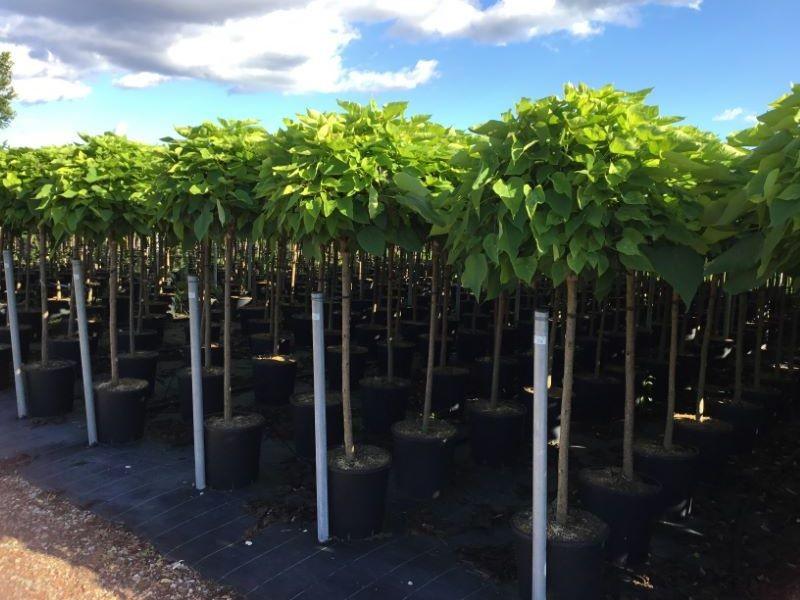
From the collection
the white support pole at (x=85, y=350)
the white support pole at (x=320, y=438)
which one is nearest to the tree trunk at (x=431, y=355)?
the white support pole at (x=320, y=438)

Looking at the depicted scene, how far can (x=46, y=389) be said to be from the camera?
515 centimetres

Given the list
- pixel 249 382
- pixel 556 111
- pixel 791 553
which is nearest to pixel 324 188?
pixel 556 111

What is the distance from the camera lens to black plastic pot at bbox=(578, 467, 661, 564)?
297 cm

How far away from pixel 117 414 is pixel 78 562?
1.77 meters

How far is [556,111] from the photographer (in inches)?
86.9

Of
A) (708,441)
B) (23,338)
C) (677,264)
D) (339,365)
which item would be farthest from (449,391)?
(23,338)

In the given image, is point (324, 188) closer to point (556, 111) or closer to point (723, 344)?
point (556, 111)

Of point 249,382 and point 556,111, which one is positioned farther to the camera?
point 249,382

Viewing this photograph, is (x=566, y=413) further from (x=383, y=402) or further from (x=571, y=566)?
(x=383, y=402)

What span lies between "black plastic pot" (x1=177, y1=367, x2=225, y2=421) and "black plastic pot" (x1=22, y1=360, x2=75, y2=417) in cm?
103

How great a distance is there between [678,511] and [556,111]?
270cm

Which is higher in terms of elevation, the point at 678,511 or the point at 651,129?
the point at 651,129

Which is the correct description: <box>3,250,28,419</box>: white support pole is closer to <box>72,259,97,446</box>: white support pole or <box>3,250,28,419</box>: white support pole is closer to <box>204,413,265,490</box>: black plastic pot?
<box>72,259,97,446</box>: white support pole

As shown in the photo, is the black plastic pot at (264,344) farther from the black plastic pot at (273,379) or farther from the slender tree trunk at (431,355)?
the slender tree trunk at (431,355)
